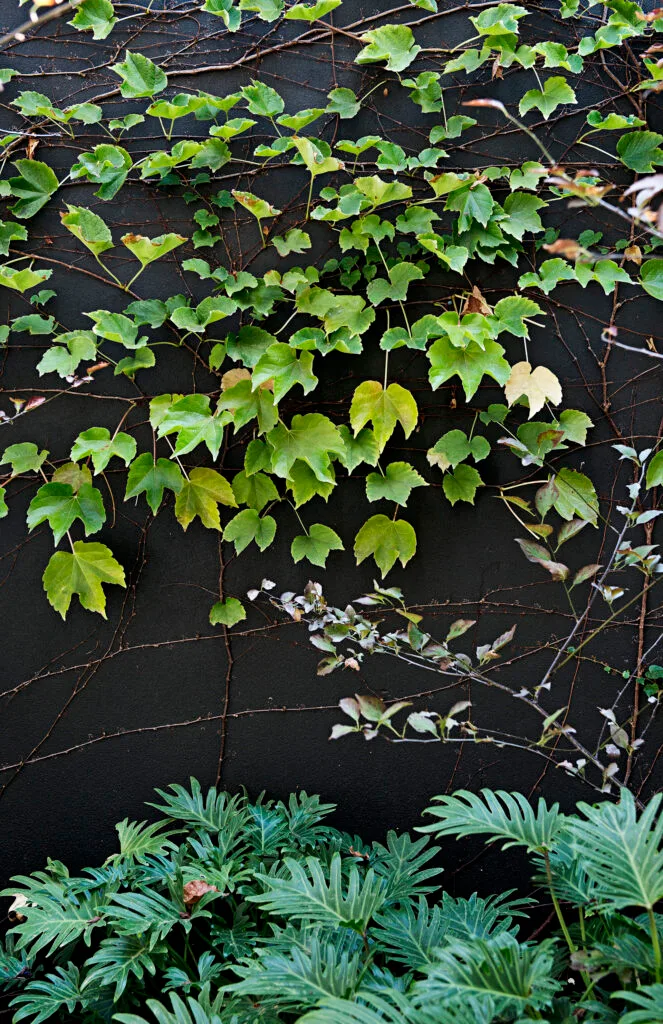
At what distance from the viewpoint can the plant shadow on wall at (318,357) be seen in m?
A: 1.81

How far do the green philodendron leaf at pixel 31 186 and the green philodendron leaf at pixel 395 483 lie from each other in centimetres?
109

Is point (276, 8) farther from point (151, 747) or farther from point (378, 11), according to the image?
point (151, 747)

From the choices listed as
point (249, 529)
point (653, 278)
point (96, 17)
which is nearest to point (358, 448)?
point (249, 529)

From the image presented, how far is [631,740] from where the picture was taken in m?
1.92

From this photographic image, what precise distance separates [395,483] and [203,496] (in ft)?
1.55

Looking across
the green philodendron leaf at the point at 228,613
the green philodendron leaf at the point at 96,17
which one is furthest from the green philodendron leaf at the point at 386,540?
the green philodendron leaf at the point at 96,17

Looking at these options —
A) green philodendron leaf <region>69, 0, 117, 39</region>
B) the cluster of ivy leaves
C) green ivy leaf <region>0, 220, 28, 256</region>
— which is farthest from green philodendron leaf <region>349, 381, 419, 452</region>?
green philodendron leaf <region>69, 0, 117, 39</region>

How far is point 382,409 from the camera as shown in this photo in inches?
71.3

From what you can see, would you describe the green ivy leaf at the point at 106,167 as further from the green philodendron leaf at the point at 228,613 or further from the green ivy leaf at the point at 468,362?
the green philodendron leaf at the point at 228,613

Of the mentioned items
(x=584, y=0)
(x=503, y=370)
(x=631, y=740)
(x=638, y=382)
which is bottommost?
(x=631, y=740)

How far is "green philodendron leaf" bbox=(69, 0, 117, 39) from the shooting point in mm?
1857

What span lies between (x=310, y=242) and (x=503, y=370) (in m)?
0.57

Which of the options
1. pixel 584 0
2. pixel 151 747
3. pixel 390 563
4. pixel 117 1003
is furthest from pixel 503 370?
pixel 117 1003

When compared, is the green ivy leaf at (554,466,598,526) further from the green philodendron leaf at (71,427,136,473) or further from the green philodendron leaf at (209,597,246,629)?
the green philodendron leaf at (71,427,136,473)
